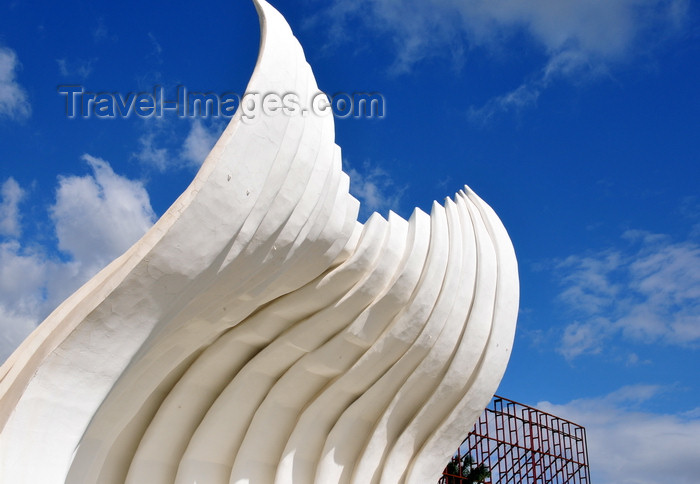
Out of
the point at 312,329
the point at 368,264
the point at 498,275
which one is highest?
the point at 498,275

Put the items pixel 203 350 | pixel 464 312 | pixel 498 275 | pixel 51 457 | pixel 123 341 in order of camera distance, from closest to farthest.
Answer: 1. pixel 51 457
2. pixel 123 341
3. pixel 203 350
4. pixel 464 312
5. pixel 498 275

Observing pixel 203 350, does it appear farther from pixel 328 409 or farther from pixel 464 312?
pixel 464 312

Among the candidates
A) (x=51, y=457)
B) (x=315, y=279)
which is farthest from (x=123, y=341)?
(x=315, y=279)

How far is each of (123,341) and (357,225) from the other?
361 cm

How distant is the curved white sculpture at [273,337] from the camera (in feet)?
→ 19.7

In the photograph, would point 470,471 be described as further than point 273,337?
Yes

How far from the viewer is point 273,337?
8.62 metres

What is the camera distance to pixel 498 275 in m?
10.4

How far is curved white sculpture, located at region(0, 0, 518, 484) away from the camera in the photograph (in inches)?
236

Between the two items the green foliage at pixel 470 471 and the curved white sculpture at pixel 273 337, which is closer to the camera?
the curved white sculpture at pixel 273 337

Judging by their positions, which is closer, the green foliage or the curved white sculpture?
the curved white sculpture

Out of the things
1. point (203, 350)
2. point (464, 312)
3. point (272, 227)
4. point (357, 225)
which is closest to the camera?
point (272, 227)

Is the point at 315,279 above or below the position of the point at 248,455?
above

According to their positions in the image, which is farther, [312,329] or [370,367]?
[370,367]
